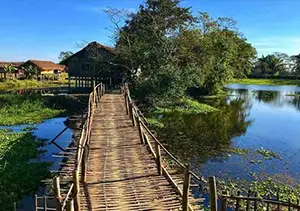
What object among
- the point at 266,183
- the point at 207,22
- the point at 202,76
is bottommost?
the point at 266,183

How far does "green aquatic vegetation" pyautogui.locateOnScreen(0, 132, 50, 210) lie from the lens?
1099 centimetres

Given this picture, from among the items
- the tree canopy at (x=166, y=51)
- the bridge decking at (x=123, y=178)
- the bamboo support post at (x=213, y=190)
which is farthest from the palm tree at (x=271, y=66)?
the bamboo support post at (x=213, y=190)

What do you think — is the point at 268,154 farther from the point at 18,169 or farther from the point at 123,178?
the point at 18,169

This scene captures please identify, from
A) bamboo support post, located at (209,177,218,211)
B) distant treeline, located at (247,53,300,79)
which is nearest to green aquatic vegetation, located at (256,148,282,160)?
bamboo support post, located at (209,177,218,211)

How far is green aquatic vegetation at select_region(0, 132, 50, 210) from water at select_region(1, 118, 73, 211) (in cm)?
31

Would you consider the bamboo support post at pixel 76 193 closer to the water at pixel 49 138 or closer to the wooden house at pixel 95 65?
the water at pixel 49 138

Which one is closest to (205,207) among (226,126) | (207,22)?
(226,126)

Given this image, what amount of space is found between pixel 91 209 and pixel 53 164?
27.5 feet

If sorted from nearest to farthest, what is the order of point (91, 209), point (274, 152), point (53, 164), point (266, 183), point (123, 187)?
1. point (91, 209)
2. point (123, 187)
3. point (266, 183)
4. point (53, 164)
5. point (274, 152)

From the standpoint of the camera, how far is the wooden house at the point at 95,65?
122ft

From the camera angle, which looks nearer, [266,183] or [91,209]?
[91,209]

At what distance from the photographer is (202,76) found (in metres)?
36.0

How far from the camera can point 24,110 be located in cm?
2916

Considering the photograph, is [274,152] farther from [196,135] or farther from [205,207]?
[205,207]
